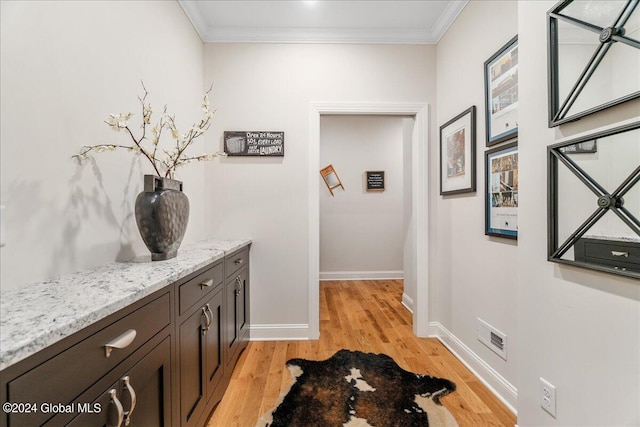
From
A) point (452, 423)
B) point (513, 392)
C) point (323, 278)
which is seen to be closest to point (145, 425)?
point (452, 423)

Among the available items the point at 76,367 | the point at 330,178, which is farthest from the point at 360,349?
the point at 330,178

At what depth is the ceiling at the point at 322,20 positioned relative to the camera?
84.8 inches

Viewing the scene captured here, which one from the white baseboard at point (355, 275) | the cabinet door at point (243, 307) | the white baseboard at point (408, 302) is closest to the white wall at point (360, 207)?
the white baseboard at point (355, 275)

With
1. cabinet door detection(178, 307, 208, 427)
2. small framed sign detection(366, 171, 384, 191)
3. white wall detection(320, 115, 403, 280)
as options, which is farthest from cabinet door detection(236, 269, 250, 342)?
small framed sign detection(366, 171, 384, 191)

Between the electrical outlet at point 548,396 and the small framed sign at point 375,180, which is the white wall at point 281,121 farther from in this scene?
the small framed sign at point 375,180

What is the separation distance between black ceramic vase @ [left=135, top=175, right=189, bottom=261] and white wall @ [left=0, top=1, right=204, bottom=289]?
210mm

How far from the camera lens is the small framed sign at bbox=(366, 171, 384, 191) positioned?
4633mm

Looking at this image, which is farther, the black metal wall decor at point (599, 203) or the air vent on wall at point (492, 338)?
the air vent on wall at point (492, 338)

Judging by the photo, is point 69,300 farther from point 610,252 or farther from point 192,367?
point 610,252

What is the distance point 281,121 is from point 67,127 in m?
1.59

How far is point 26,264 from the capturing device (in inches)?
36.6

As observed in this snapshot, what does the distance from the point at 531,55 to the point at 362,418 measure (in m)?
1.91

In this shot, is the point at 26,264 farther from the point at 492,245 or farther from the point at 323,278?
the point at 323,278

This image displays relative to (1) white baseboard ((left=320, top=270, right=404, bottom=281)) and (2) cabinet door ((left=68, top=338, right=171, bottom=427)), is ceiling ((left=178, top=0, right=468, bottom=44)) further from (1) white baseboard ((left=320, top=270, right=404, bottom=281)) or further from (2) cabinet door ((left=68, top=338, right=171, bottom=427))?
(1) white baseboard ((left=320, top=270, right=404, bottom=281))
